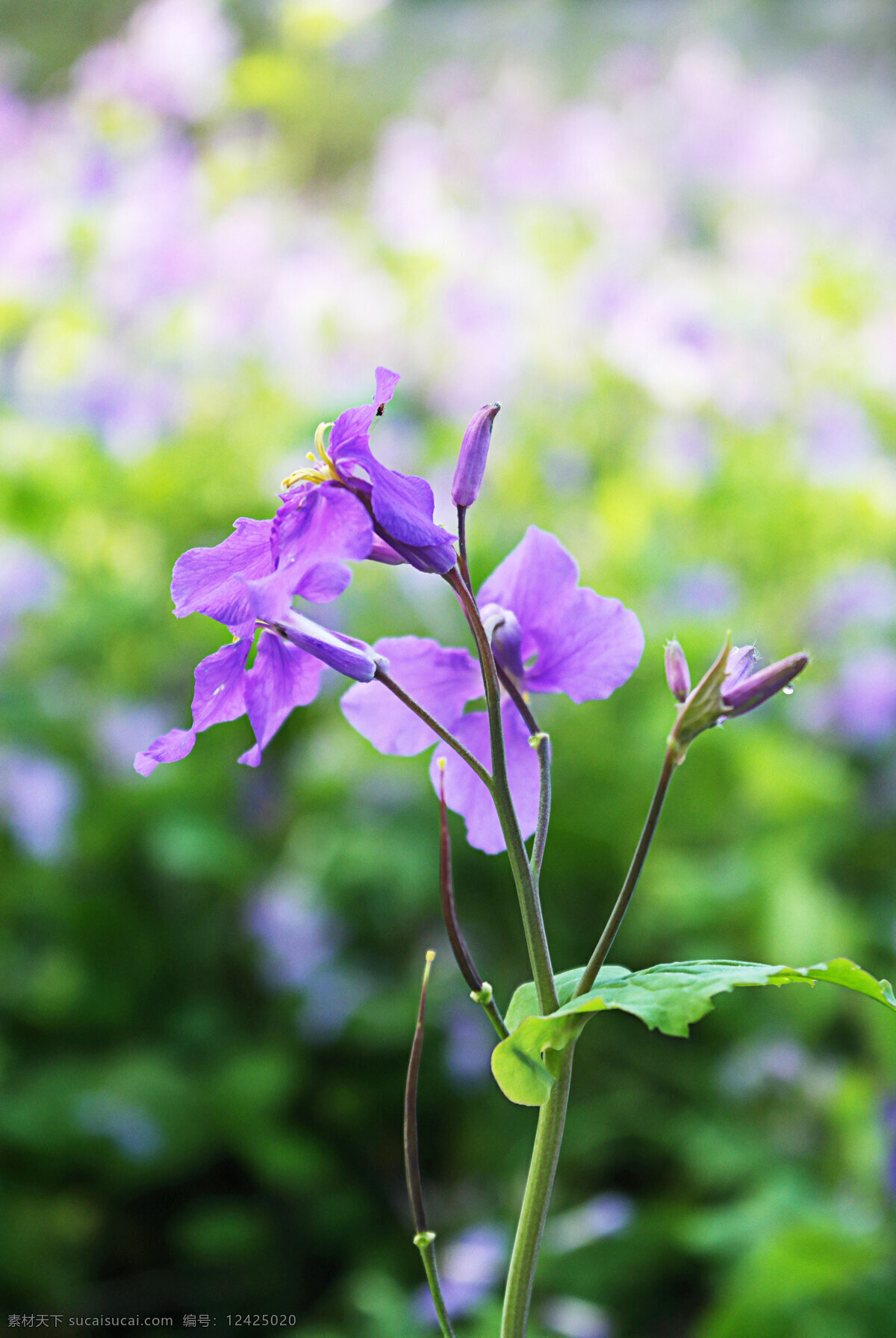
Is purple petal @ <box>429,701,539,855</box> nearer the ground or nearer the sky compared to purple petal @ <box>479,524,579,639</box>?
nearer the ground

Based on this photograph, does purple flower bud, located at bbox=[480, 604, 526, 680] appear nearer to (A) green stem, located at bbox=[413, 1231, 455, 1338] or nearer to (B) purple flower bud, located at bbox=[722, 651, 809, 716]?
(B) purple flower bud, located at bbox=[722, 651, 809, 716]

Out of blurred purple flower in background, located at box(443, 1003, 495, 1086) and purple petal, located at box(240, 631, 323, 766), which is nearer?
purple petal, located at box(240, 631, 323, 766)

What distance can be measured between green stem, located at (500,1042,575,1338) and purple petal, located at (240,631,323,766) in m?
0.21

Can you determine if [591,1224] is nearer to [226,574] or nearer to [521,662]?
[521,662]

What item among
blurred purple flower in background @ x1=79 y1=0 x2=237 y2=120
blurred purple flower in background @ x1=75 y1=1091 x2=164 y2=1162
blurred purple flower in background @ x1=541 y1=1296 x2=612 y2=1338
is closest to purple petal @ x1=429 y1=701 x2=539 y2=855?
blurred purple flower in background @ x1=541 y1=1296 x2=612 y2=1338

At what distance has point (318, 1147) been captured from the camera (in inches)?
77.7

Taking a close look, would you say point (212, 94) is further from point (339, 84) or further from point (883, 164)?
point (339, 84)

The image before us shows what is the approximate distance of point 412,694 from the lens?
67cm

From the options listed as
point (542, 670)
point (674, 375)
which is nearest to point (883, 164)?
point (674, 375)

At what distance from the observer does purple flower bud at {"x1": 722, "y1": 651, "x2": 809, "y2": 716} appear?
1.70 ft

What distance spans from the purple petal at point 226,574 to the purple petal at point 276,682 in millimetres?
33

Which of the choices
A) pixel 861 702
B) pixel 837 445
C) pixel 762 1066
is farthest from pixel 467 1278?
pixel 837 445

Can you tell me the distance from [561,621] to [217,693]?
0.20m

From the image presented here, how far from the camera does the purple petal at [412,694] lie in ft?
2.12
